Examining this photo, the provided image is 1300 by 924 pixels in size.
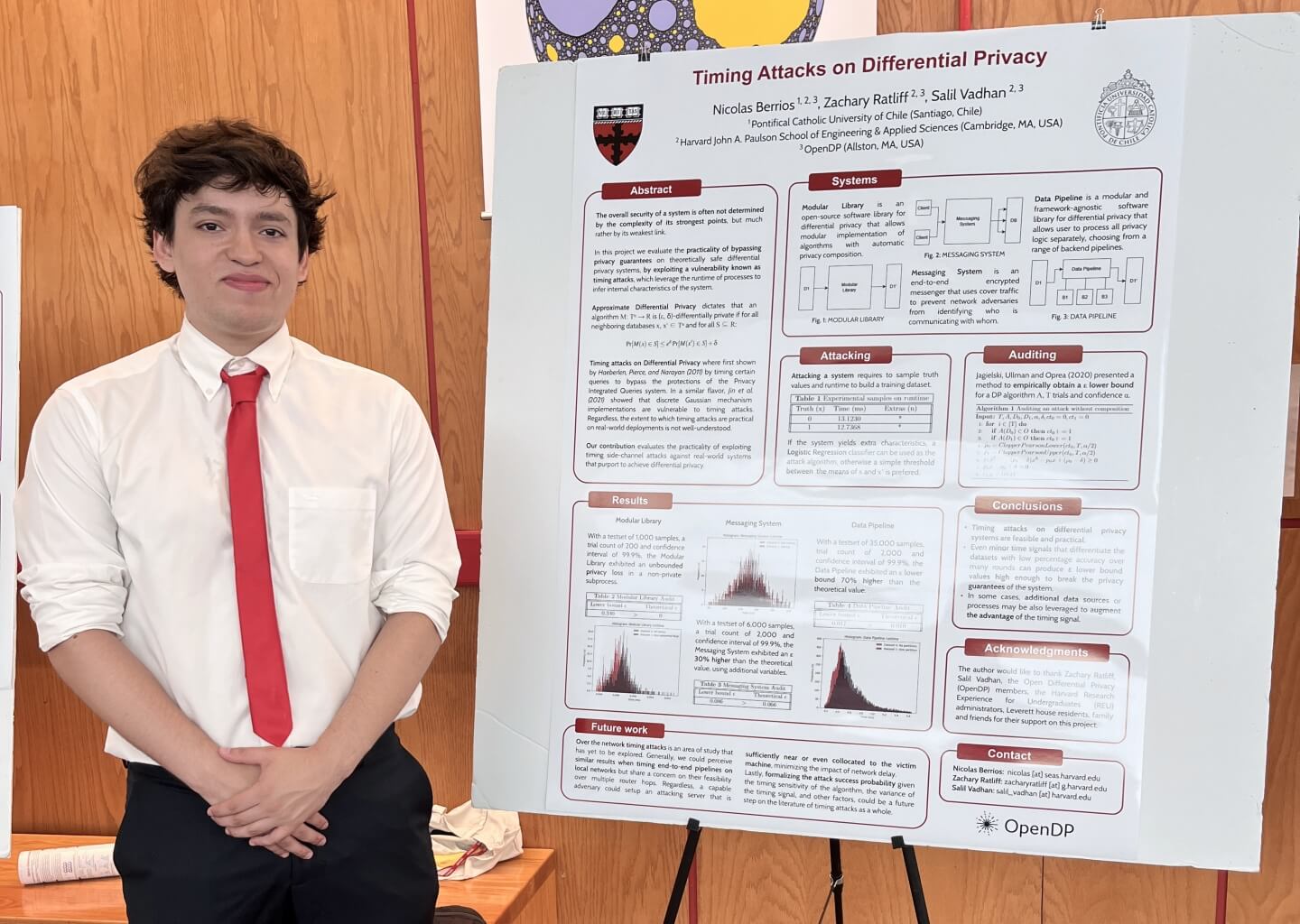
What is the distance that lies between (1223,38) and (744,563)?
94cm

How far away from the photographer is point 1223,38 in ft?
4.15

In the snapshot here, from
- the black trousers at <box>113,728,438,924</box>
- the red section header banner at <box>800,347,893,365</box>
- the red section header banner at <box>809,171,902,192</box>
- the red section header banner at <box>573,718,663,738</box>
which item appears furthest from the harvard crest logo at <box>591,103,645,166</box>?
the black trousers at <box>113,728,438,924</box>

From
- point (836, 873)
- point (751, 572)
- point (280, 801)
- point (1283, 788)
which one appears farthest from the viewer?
point (1283, 788)

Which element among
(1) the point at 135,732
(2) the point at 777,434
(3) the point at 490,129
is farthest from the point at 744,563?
(3) the point at 490,129

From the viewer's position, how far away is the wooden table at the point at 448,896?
1.80 m

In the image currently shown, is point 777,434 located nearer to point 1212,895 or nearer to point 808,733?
point 808,733

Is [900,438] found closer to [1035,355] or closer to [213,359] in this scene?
[1035,355]

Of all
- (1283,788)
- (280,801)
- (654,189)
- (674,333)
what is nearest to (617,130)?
(654,189)

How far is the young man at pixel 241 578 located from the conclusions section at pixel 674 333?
30 centimetres

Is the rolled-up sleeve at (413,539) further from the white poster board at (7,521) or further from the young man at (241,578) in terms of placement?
the white poster board at (7,521)

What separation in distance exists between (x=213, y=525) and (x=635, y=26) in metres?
1.22

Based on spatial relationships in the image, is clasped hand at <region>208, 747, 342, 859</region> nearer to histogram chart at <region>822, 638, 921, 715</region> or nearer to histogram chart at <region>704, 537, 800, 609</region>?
histogram chart at <region>704, 537, 800, 609</region>

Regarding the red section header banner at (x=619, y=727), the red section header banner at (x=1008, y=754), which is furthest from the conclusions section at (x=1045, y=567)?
the red section header banner at (x=619, y=727)

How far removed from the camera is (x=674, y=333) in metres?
1.41
